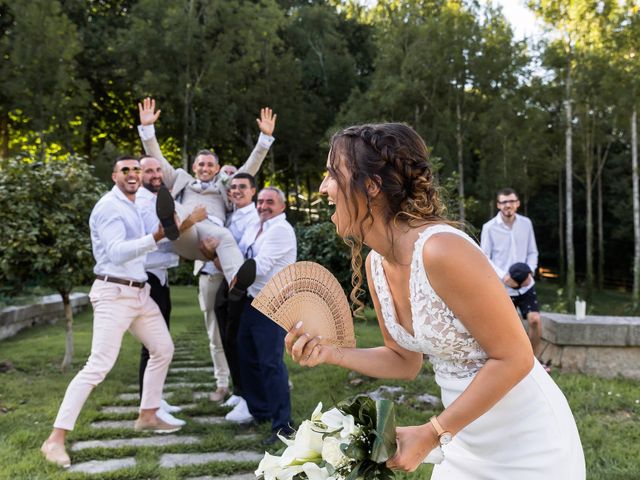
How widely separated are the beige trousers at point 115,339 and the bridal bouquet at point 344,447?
358 cm

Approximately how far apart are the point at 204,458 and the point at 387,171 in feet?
12.0

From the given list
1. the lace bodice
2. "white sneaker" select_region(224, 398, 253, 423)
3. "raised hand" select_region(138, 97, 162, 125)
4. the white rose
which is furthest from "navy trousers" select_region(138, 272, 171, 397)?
the white rose

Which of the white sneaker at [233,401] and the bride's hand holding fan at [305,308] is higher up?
the bride's hand holding fan at [305,308]

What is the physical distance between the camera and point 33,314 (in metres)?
12.8

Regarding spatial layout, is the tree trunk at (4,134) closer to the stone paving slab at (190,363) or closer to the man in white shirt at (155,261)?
the stone paving slab at (190,363)

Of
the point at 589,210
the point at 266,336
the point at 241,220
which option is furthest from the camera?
the point at 589,210

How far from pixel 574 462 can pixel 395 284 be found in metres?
0.80

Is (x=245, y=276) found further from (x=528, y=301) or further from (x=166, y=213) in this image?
(x=528, y=301)

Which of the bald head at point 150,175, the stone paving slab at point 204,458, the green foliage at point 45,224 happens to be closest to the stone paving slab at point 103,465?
the stone paving slab at point 204,458

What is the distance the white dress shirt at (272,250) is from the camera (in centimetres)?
566

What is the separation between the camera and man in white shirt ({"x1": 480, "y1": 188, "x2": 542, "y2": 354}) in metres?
7.47

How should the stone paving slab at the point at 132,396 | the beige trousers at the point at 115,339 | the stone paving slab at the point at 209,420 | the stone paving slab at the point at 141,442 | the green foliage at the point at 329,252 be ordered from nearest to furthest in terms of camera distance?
the beige trousers at the point at 115,339 < the stone paving slab at the point at 141,442 < the stone paving slab at the point at 209,420 < the stone paving slab at the point at 132,396 < the green foliage at the point at 329,252

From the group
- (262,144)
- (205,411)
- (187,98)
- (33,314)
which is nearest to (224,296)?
(205,411)

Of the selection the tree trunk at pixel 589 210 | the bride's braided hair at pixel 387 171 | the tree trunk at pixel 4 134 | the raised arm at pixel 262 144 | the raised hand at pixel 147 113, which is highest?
the tree trunk at pixel 4 134
